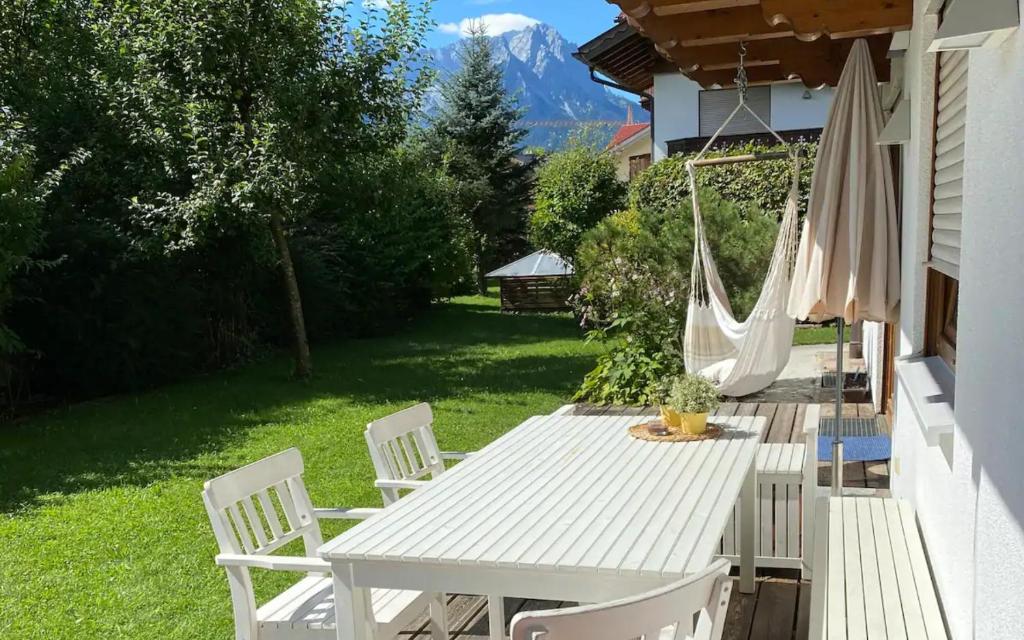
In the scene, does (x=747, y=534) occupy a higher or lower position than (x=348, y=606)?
lower

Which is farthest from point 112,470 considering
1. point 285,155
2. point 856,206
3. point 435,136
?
point 435,136

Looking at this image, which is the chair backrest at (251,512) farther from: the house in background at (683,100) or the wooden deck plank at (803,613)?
the house in background at (683,100)

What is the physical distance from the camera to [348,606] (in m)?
2.28

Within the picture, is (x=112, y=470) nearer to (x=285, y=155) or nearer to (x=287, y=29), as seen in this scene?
(x=285, y=155)

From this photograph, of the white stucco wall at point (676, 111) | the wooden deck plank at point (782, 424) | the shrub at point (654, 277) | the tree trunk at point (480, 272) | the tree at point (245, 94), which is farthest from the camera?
the tree trunk at point (480, 272)

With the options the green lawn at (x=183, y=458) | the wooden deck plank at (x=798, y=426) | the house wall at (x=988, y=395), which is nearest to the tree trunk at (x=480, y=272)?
the green lawn at (x=183, y=458)

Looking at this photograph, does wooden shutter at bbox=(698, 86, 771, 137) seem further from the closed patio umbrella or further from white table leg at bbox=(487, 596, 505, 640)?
white table leg at bbox=(487, 596, 505, 640)

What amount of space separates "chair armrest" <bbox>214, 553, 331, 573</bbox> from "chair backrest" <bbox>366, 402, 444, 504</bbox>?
0.84 m

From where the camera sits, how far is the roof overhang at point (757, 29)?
9.38ft

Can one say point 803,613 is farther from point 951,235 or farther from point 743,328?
point 743,328

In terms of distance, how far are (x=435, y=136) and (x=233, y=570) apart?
21524mm

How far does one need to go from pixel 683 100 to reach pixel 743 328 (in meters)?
12.1

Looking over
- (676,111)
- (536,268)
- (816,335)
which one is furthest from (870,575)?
(536,268)

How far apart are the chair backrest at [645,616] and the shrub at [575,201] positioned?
15.3m
